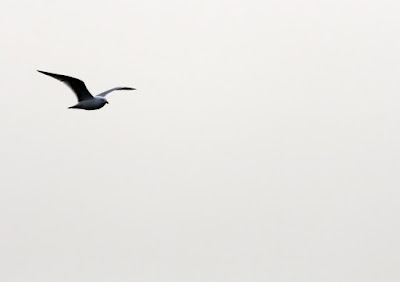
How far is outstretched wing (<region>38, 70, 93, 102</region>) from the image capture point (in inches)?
1823

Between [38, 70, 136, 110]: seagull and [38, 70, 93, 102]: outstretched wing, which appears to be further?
[38, 70, 136, 110]: seagull

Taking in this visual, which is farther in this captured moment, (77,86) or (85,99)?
(85,99)

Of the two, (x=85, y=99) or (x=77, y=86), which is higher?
(x=77, y=86)

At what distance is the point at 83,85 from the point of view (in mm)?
47312

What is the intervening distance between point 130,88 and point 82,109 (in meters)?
3.36

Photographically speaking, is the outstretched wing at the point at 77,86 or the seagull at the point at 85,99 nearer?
the outstretched wing at the point at 77,86

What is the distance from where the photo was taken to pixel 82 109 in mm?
48281

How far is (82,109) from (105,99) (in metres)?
1.41

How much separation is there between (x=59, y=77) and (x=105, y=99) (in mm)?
3363

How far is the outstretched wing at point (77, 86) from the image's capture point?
46.3 meters

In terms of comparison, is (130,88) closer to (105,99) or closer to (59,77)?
(105,99)

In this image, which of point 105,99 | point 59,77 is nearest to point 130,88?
point 105,99

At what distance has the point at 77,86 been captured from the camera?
155 ft

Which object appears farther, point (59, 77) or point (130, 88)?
point (130, 88)
